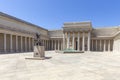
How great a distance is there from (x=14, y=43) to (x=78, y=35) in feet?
89.6

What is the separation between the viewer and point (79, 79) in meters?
5.32

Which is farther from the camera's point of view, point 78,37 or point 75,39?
point 75,39

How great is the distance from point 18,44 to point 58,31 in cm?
2697

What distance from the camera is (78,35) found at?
42.3 m

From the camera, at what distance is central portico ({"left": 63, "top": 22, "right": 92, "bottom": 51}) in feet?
135

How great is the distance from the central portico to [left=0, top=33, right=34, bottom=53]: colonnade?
17520mm

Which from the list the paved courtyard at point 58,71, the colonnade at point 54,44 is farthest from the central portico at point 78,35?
the paved courtyard at point 58,71

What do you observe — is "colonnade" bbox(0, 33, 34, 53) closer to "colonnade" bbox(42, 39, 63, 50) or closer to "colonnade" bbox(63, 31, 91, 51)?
"colonnade" bbox(42, 39, 63, 50)

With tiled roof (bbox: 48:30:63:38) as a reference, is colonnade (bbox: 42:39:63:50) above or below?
below

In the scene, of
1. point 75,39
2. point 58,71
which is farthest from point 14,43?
point 58,71

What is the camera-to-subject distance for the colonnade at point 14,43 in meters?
27.7

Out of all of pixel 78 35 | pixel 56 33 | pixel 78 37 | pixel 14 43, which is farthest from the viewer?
pixel 56 33

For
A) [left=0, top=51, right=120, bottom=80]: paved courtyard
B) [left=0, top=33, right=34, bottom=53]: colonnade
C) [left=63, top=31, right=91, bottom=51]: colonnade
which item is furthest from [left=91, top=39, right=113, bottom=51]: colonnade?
[left=0, top=51, right=120, bottom=80]: paved courtyard

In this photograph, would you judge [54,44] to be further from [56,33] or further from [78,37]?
[78,37]
